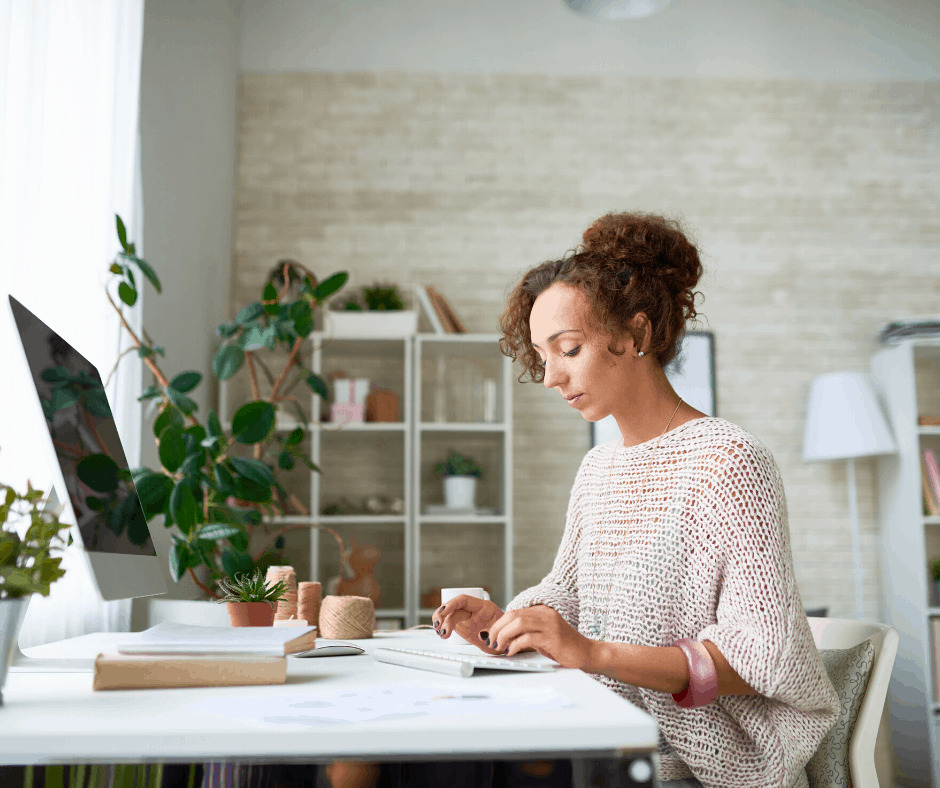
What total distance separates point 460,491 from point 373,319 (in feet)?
2.70

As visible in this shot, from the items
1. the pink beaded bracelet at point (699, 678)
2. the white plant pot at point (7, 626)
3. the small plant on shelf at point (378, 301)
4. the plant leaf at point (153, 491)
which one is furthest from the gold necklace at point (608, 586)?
the small plant on shelf at point (378, 301)

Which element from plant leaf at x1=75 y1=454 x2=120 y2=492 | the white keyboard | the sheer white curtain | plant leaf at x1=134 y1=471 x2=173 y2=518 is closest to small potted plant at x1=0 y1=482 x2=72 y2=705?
plant leaf at x1=75 y1=454 x2=120 y2=492

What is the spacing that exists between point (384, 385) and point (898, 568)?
2435 mm

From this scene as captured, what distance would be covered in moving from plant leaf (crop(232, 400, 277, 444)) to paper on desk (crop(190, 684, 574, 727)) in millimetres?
1754

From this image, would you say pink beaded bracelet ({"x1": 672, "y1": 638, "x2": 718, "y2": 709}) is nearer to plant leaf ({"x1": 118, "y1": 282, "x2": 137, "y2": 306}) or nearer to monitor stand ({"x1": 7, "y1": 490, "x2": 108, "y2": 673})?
monitor stand ({"x1": 7, "y1": 490, "x2": 108, "y2": 673})

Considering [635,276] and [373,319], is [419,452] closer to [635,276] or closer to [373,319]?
[373,319]

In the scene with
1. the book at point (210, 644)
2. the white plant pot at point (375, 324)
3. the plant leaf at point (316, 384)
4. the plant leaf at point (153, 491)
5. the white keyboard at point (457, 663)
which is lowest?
the white keyboard at point (457, 663)

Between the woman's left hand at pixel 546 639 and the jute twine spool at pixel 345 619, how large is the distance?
60cm

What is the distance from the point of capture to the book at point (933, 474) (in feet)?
11.9

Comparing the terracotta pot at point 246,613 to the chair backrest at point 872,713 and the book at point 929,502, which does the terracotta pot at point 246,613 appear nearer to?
the chair backrest at point 872,713

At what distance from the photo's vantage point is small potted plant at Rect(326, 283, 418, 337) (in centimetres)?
359

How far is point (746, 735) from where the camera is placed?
1188mm

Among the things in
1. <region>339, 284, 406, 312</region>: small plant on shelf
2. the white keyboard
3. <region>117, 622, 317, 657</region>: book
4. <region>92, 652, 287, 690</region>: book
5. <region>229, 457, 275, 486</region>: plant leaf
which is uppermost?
<region>339, 284, 406, 312</region>: small plant on shelf

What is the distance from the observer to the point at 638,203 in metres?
4.09
